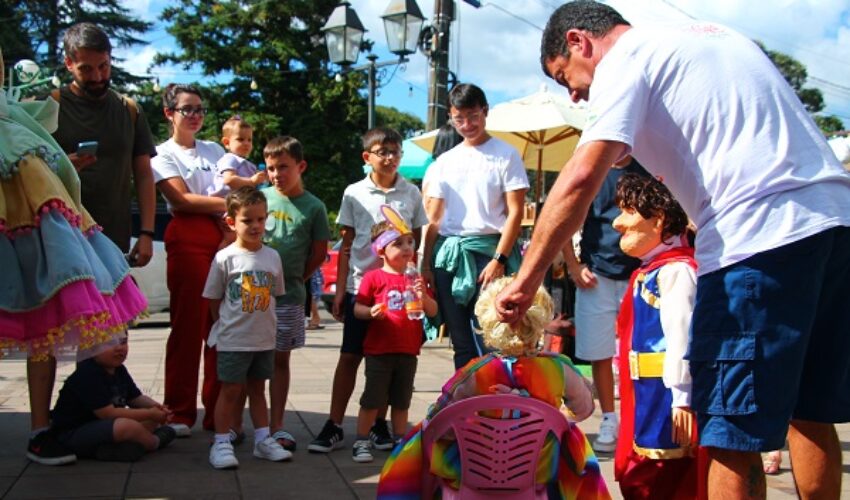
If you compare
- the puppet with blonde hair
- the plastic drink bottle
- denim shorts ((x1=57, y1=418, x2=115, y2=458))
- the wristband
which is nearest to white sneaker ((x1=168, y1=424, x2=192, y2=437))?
denim shorts ((x1=57, y1=418, x2=115, y2=458))

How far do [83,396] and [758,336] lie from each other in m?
3.53

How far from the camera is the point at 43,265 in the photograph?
3.23 metres

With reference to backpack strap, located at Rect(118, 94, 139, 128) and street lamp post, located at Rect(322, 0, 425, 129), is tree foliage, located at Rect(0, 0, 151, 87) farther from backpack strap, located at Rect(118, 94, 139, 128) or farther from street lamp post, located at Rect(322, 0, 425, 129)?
backpack strap, located at Rect(118, 94, 139, 128)

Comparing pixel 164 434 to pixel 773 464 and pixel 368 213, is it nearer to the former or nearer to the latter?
pixel 368 213

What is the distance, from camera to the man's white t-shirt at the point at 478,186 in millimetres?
5082

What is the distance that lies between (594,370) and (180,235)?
8.55 ft

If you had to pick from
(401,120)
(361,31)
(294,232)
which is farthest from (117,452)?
(401,120)

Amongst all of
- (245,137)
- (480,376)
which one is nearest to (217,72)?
(245,137)

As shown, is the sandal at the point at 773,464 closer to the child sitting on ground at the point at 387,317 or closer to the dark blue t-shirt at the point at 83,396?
the child sitting on ground at the point at 387,317

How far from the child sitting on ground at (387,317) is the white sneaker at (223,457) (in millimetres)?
672

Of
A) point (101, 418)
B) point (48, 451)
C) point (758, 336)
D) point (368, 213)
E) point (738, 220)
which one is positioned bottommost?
point (48, 451)

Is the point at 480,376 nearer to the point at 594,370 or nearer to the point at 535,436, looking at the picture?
the point at 535,436

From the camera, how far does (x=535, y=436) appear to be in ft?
10.2

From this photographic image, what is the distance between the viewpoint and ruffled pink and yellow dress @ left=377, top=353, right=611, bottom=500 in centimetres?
319
